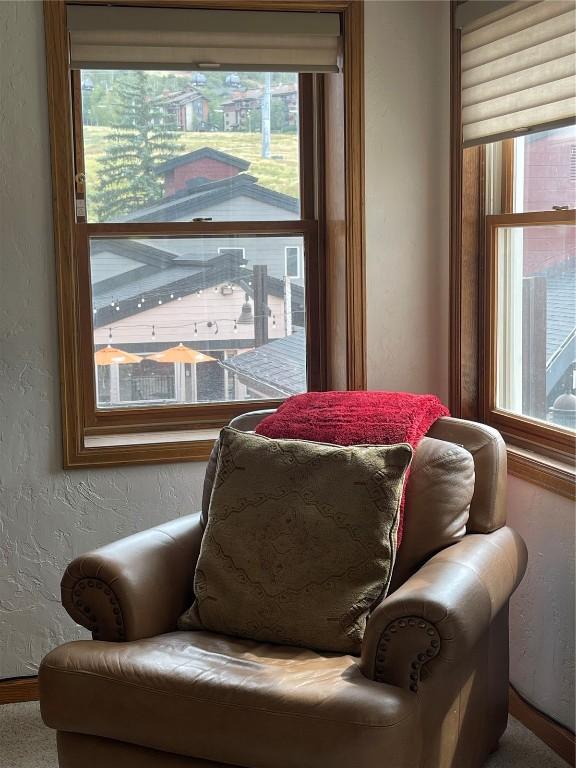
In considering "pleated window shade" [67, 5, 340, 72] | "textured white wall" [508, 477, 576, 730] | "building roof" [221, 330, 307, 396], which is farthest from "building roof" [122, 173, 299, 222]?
"textured white wall" [508, 477, 576, 730]

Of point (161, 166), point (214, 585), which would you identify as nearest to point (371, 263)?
point (161, 166)

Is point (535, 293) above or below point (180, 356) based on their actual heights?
above

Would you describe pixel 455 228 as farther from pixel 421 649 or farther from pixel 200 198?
pixel 421 649

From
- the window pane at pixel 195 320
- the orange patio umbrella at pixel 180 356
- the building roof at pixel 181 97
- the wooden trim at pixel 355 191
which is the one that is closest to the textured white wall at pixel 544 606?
the wooden trim at pixel 355 191

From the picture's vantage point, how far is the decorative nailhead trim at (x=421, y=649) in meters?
1.92

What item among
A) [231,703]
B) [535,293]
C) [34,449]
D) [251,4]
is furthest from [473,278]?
[231,703]

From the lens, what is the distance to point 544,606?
8.70 feet

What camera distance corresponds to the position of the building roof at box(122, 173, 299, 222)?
3123 mm

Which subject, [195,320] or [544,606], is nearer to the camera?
[544,606]

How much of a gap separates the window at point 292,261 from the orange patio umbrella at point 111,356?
0.61m

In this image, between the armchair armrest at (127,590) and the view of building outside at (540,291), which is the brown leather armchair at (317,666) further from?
the view of building outside at (540,291)

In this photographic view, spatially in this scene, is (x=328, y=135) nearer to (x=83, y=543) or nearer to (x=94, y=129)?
(x=94, y=129)

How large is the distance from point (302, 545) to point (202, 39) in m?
1.61

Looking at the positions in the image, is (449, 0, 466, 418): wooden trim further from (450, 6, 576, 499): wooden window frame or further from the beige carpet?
the beige carpet
